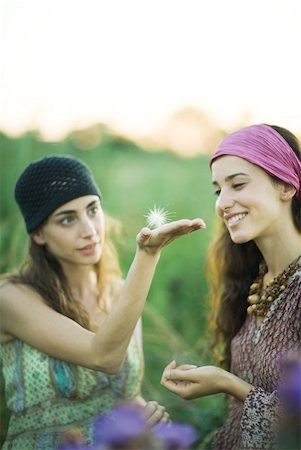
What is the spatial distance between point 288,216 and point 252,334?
0.51 m

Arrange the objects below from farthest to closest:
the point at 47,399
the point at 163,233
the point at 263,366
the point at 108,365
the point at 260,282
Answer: the point at 47,399
the point at 260,282
the point at 108,365
the point at 263,366
the point at 163,233

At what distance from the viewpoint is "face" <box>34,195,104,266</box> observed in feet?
10.0

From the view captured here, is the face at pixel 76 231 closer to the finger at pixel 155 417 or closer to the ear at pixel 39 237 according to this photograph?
the ear at pixel 39 237

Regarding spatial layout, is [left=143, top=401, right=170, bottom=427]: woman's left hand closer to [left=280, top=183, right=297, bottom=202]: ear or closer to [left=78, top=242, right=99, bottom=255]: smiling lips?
[left=78, top=242, right=99, bottom=255]: smiling lips

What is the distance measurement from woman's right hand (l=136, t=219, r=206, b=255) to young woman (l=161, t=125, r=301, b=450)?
0.28 meters

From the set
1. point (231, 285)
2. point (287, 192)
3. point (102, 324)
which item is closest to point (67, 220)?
point (102, 324)

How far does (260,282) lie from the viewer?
2865mm

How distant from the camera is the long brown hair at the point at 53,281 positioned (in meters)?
3.13

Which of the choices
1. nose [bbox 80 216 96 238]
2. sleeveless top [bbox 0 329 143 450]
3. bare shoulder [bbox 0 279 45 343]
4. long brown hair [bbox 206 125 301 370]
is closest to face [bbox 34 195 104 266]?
nose [bbox 80 216 96 238]

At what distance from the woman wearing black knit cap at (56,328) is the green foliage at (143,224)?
3.24ft

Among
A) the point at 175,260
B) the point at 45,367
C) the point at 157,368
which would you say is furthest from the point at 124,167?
the point at 45,367

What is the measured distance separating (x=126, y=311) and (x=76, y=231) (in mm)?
639

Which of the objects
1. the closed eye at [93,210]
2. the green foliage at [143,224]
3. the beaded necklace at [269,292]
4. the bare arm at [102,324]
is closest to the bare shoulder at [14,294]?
the bare arm at [102,324]

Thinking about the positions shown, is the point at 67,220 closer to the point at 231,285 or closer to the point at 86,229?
the point at 86,229
